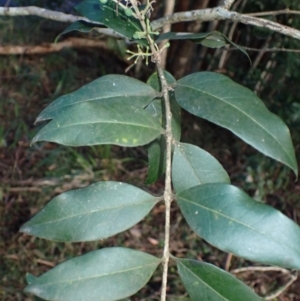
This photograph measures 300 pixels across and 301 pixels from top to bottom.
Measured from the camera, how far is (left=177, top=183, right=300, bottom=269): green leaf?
0.51 m

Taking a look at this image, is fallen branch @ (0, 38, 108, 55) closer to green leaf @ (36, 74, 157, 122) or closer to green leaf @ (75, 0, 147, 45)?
green leaf @ (75, 0, 147, 45)

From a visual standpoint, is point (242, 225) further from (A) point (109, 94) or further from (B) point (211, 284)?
(A) point (109, 94)

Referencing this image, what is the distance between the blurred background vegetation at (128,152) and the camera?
1711mm

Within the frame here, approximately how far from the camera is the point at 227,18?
783 mm

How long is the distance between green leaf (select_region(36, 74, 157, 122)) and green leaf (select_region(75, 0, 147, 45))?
9cm

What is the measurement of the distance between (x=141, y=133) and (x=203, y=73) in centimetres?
15

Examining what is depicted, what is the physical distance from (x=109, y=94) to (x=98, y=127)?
119 mm

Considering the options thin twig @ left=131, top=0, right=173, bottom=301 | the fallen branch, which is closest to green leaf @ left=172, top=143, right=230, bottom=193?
thin twig @ left=131, top=0, right=173, bottom=301

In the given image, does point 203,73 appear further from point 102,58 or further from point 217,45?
point 102,58

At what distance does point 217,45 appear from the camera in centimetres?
82

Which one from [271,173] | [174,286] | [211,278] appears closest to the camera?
[211,278]

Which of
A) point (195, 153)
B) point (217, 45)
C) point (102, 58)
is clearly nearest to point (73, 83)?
point (102, 58)

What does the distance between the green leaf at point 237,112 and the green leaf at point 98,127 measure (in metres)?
0.08

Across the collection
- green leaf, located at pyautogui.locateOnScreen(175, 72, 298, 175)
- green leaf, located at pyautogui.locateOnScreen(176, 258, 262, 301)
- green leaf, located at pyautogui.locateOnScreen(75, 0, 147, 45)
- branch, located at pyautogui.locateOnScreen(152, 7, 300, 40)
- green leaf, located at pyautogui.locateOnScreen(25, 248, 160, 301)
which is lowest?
green leaf, located at pyautogui.locateOnScreen(25, 248, 160, 301)
